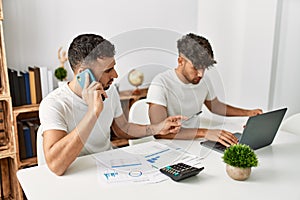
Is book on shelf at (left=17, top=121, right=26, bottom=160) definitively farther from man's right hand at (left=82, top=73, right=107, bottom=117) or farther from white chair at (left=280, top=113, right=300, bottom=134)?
white chair at (left=280, top=113, right=300, bottom=134)

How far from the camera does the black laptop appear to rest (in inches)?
51.9

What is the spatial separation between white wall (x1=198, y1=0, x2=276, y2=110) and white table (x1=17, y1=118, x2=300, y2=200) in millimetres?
1356

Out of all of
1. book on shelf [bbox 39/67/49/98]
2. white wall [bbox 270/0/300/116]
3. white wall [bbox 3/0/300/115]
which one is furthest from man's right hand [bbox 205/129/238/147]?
white wall [bbox 270/0/300/116]

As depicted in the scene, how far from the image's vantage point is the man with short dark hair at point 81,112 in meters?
1.18

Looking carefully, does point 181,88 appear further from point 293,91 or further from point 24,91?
point 293,91

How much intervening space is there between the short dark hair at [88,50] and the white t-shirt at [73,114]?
144 millimetres

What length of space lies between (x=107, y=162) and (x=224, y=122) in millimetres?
906

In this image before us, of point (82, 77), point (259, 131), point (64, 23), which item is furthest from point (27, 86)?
point (259, 131)

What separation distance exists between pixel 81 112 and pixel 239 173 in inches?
28.4

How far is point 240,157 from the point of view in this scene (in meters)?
1.10

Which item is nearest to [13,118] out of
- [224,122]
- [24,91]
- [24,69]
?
[24,91]

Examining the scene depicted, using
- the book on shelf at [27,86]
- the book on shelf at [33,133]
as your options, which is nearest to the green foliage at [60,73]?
the book on shelf at [27,86]

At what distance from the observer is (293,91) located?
267 cm

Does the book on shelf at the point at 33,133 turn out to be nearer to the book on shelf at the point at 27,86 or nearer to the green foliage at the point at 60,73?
the book on shelf at the point at 27,86
